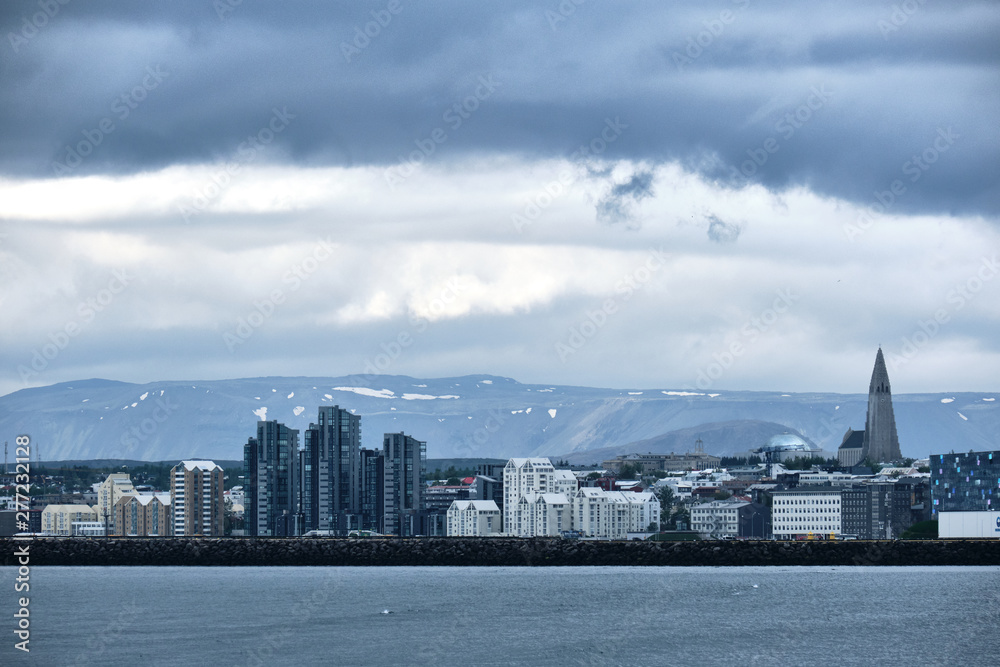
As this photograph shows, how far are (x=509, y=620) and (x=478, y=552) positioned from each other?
2649 inches

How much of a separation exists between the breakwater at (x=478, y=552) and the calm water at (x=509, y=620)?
636 inches

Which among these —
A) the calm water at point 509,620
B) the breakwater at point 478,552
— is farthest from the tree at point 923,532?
the calm water at point 509,620

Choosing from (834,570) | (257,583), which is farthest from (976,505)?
(257,583)

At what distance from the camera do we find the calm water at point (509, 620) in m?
76.1

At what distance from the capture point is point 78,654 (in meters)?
74.6

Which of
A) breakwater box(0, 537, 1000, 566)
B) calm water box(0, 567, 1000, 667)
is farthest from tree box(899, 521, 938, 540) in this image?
calm water box(0, 567, 1000, 667)

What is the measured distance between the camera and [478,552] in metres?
160

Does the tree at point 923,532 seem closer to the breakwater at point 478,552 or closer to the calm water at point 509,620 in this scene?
the breakwater at point 478,552

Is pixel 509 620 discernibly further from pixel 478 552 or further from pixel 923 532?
pixel 923 532

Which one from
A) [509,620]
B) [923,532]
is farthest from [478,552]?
[509,620]

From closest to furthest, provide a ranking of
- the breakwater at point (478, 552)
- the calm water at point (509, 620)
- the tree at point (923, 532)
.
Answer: the calm water at point (509, 620)
the breakwater at point (478, 552)
the tree at point (923, 532)

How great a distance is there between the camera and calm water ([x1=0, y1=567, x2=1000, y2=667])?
76.1 m

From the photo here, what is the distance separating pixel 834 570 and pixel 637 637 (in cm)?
7145

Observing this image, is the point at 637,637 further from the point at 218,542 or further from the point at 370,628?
the point at 218,542
